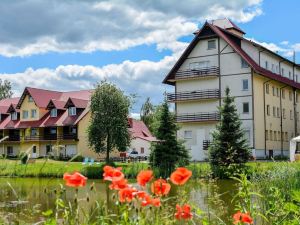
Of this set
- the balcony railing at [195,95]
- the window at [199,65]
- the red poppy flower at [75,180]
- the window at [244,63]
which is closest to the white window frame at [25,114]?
the balcony railing at [195,95]

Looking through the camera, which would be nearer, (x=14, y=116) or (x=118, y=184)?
(x=118, y=184)

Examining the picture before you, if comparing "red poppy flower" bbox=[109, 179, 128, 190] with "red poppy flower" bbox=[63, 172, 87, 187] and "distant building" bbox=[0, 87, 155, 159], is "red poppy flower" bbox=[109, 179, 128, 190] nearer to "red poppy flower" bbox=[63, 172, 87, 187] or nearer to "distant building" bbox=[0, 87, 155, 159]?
"red poppy flower" bbox=[63, 172, 87, 187]

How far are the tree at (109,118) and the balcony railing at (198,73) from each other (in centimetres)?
683

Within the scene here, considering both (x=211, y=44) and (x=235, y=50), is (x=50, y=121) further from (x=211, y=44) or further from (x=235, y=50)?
(x=235, y=50)

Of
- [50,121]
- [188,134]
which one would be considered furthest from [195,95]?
[50,121]

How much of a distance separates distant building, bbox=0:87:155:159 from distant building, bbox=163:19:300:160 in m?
12.5

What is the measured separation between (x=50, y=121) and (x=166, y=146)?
1099 inches

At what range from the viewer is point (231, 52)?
43.3 metres

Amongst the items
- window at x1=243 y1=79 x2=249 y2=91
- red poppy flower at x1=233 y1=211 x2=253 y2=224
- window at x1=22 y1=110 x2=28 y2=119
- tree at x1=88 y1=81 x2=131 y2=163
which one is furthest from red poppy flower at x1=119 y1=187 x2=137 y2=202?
window at x1=22 y1=110 x2=28 y2=119

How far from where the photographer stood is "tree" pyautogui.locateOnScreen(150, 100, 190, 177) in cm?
3166

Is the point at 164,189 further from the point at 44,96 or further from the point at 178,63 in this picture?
the point at 44,96

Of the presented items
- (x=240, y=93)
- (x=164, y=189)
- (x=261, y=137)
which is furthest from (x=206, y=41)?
(x=164, y=189)

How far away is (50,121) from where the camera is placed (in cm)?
5694

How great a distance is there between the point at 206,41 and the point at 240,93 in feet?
17.7
